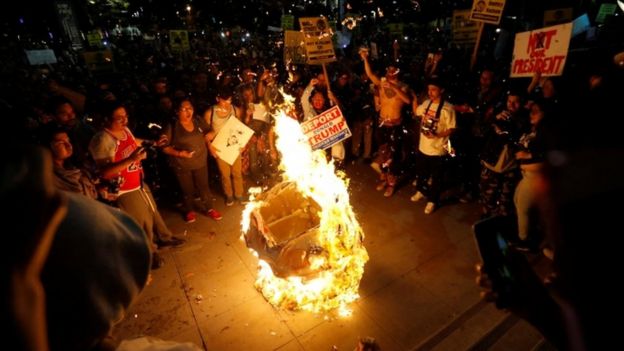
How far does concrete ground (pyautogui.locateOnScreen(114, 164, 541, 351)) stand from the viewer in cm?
439

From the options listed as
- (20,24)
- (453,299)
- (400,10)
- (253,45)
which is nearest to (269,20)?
(253,45)

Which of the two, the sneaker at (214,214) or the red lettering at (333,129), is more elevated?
the red lettering at (333,129)

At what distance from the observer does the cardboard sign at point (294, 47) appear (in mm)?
10531

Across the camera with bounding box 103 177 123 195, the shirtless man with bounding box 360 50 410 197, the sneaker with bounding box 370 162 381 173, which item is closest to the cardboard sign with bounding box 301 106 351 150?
the shirtless man with bounding box 360 50 410 197

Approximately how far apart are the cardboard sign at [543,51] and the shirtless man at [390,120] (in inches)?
91.2

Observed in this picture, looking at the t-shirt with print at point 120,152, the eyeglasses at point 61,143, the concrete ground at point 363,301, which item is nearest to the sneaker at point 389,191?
the concrete ground at point 363,301

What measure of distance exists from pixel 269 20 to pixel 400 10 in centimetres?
867

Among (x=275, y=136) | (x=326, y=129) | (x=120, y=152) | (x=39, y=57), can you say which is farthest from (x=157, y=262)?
(x=39, y=57)

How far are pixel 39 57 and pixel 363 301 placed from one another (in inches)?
584

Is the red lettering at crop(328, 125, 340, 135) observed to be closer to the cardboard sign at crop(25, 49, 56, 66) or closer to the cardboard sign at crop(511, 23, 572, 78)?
the cardboard sign at crop(511, 23, 572, 78)

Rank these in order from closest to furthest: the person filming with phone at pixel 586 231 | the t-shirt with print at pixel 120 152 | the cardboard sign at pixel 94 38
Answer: the person filming with phone at pixel 586 231
the t-shirt with print at pixel 120 152
the cardboard sign at pixel 94 38

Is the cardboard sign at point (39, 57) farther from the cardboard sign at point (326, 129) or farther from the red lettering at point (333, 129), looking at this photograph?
the red lettering at point (333, 129)

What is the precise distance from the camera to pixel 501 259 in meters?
1.77

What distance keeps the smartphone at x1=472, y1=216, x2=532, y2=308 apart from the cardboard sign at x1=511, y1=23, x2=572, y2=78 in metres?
6.10
